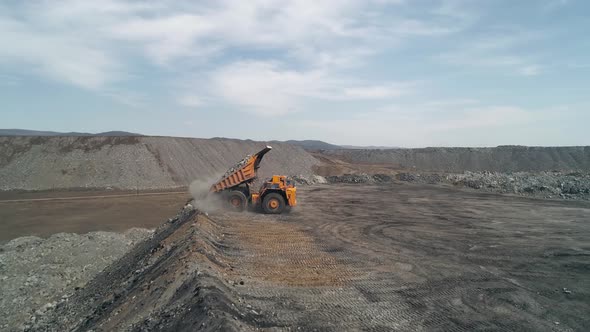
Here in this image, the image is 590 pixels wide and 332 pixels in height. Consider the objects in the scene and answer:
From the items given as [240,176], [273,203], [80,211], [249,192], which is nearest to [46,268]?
[240,176]

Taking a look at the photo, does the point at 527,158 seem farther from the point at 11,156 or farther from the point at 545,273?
the point at 11,156

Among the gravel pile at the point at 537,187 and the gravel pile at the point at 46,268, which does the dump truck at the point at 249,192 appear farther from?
the gravel pile at the point at 537,187

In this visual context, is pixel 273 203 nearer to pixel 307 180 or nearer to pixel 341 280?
pixel 341 280

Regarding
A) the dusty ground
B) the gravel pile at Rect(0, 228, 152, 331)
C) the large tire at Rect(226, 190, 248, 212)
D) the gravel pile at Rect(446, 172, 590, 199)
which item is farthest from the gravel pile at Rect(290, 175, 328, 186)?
the gravel pile at Rect(0, 228, 152, 331)

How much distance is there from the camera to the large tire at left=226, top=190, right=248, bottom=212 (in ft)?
60.6

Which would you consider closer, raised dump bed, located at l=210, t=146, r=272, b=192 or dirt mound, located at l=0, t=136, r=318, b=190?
raised dump bed, located at l=210, t=146, r=272, b=192

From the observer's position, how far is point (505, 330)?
24.1ft

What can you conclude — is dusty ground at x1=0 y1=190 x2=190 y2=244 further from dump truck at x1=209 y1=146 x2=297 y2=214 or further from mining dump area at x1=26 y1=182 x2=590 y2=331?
mining dump area at x1=26 y1=182 x2=590 y2=331

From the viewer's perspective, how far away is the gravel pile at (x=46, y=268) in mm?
10291

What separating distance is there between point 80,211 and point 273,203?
1379 cm

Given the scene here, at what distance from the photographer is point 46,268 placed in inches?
494

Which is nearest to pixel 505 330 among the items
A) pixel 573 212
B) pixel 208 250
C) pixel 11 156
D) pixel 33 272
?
pixel 208 250

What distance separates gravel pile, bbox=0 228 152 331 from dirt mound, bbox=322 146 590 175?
55261 mm

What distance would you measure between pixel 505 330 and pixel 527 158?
74951 millimetres
